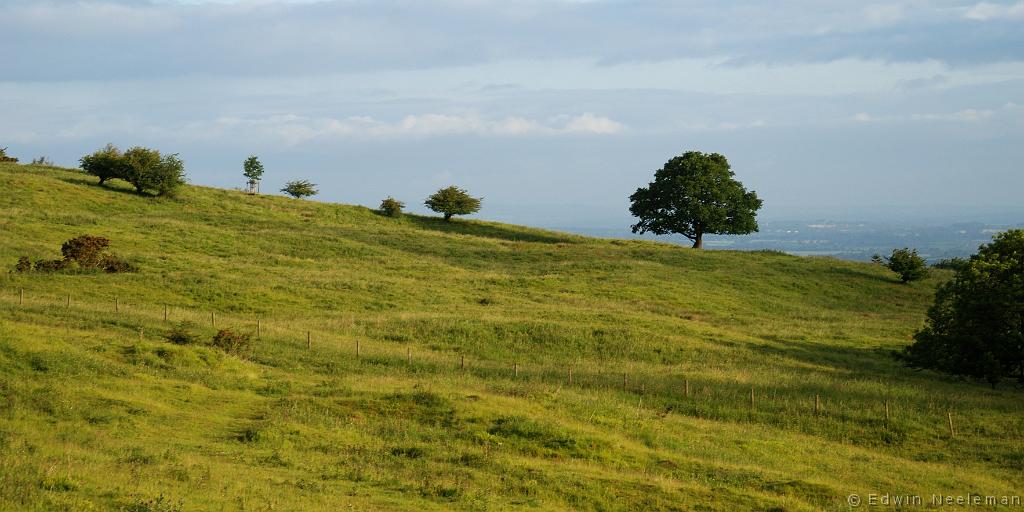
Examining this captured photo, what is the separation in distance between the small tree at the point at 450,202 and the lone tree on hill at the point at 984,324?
64.4m

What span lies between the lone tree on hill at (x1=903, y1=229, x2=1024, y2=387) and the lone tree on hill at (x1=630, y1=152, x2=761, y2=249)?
48.9m

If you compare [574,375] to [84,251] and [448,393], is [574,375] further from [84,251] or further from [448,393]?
[84,251]

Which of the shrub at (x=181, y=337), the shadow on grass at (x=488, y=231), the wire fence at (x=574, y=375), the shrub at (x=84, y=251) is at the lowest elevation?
the wire fence at (x=574, y=375)

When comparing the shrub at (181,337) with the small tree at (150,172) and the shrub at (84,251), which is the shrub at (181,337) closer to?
the shrub at (84,251)

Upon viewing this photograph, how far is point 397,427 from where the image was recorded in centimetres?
2552

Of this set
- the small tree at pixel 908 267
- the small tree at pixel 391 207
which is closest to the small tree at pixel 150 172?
the small tree at pixel 391 207

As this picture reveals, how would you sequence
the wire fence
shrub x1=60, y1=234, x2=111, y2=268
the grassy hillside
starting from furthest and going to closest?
shrub x1=60, y1=234, x2=111, y2=268 → the wire fence → the grassy hillside

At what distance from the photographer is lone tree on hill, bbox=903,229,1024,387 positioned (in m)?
39.4

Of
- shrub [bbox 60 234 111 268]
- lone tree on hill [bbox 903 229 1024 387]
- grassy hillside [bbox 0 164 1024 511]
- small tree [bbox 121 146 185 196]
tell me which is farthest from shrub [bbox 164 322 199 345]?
small tree [bbox 121 146 185 196]

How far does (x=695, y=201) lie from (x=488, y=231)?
73.5 ft

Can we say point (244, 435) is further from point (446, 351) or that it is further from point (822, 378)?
point (822, 378)

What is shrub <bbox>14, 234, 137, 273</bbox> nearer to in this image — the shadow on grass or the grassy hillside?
the grassy hillside

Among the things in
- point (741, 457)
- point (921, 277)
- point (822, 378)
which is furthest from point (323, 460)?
point (921, 277)

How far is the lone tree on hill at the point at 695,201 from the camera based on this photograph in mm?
92562
